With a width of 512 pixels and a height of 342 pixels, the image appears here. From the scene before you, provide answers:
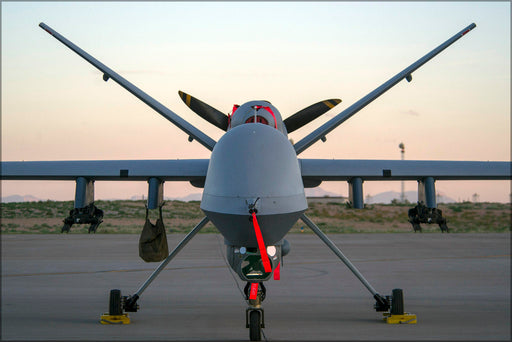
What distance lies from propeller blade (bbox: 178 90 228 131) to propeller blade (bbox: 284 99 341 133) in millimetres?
1039

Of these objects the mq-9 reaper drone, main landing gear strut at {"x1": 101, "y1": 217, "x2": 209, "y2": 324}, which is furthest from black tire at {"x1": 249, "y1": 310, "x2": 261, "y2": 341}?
main landing gear strut at {"x1": 101, "y1": 217, "x2": 209, "y2": 324}

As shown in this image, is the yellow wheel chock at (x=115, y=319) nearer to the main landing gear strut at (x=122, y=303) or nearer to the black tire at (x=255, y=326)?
the main landing gear strut at (x=122, y=303)

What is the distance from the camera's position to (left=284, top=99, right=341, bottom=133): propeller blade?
27.0 ft

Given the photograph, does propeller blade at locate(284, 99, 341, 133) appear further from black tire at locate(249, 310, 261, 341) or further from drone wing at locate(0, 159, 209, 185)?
black tire at locate(249, 310, 261, 341)

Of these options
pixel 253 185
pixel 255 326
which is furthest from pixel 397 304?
pixel 253 185

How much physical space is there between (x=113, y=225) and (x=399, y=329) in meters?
39.1

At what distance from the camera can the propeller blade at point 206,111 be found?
8.20 m

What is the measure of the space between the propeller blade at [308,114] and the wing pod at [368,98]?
2.06 ft

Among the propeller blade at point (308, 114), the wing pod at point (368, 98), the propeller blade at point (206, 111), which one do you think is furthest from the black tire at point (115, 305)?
the propeller blade at point (308, 114)

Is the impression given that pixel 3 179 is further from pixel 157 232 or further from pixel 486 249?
pixel 486 249

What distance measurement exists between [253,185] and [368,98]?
3.25 metres

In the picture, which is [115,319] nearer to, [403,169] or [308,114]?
[308,114]

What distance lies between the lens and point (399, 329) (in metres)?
7.60

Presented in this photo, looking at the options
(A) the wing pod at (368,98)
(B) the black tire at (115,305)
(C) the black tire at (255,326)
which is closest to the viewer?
(C) the black tire at (255,326)
